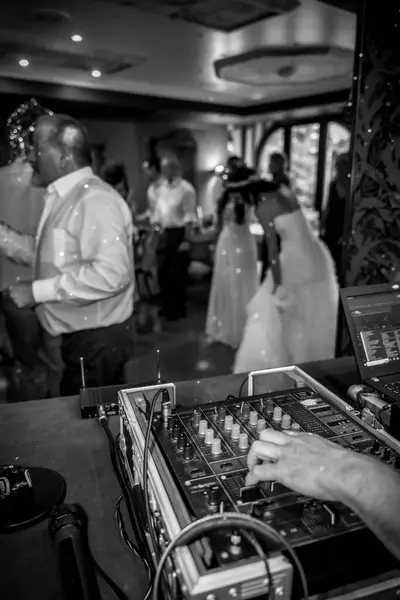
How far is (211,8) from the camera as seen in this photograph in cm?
349

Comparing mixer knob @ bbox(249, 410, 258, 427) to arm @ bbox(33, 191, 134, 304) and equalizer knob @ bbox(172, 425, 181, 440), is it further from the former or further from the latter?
arm @ bbox(33, 191, 134, 304)

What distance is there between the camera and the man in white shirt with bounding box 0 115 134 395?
1.71m

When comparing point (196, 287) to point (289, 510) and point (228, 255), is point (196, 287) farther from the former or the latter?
point (289, 510)

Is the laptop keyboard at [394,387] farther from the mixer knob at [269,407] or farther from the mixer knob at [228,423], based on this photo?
the mixer knob at [228,423]

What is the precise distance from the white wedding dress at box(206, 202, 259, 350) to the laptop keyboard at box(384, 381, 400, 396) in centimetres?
317

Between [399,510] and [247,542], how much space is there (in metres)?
0.19

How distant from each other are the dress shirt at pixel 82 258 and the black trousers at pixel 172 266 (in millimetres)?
3452

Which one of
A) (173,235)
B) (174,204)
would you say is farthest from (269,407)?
(174,204)

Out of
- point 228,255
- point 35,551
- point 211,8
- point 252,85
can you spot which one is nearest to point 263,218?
point 228,255

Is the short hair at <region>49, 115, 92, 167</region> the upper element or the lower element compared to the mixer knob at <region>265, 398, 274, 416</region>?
upper

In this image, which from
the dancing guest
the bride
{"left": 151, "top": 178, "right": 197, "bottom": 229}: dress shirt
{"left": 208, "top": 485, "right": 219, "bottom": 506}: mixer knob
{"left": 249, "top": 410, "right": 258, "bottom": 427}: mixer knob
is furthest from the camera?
{"left": 151, "top": 178, "right": 197, "bottom": 229}: dress shirt

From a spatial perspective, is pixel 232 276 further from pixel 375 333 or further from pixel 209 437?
pixel 209 437

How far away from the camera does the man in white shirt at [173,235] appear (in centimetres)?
538

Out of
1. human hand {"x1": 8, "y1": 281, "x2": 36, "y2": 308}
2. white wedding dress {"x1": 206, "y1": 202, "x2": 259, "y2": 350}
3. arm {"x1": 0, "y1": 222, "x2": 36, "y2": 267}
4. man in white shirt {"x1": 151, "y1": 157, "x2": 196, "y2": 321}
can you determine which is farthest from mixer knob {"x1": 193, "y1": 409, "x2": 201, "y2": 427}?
man in white shirt {"x1": 151, "y1": 157, "x2": 196, "y2": 321}
